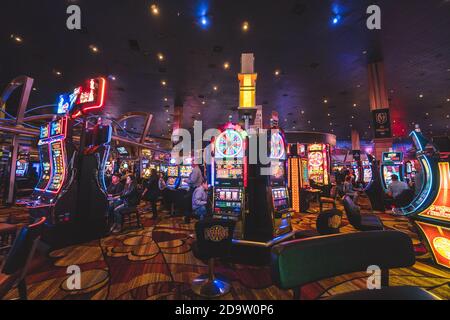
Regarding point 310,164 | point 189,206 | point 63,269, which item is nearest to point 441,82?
point 310,164

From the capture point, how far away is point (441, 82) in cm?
891

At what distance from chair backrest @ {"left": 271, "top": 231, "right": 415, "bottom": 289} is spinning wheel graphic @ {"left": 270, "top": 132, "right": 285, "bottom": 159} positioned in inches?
80.2

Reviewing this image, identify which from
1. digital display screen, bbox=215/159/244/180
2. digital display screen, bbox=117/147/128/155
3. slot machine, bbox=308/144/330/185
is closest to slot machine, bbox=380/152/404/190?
slot machine, bbox=308/144/330/185

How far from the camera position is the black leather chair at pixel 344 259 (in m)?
1.16

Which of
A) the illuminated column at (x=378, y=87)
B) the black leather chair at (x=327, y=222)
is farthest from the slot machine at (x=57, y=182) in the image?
the illuminated column at (x=378, y=87)

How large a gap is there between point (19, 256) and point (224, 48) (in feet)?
21.0

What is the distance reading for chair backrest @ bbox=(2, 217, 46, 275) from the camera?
1640 millimetres

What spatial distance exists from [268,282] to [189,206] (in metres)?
3.52

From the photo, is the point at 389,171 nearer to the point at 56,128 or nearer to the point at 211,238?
the point at 211,238

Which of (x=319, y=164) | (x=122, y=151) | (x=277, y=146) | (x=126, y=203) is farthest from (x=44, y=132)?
(x=319, y=164)

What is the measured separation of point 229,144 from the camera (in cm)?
367

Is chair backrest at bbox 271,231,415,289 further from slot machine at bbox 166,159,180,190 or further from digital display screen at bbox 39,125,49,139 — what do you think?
slot machine at bbox 166,159,180,190

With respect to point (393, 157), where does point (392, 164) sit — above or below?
below
